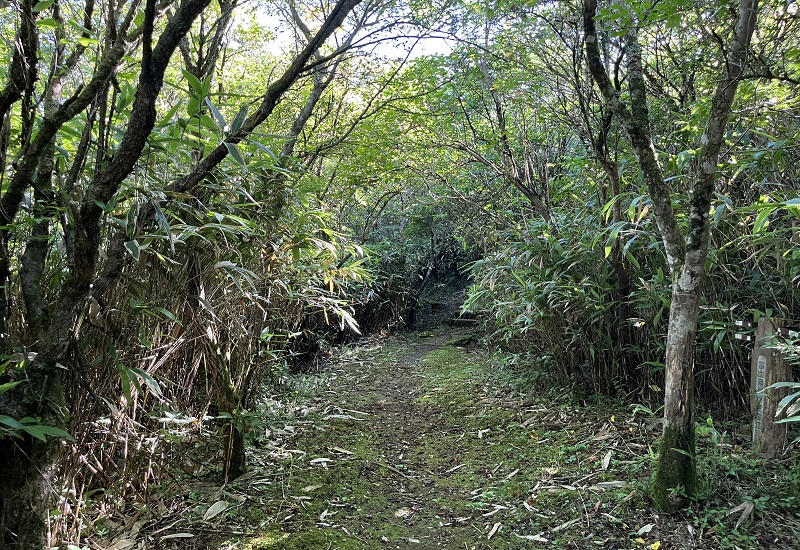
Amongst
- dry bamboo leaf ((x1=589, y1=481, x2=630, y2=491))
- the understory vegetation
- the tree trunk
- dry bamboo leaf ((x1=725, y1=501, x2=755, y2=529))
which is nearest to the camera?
the understory vegetation

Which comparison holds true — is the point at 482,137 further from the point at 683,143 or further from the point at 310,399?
the point at 310,399

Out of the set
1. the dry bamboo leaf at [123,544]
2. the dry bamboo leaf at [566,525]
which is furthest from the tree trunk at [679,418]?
the dry bamboo leaf at [123,544]

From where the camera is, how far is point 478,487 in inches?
96.4

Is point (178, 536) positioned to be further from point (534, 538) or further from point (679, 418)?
point (679, 418)

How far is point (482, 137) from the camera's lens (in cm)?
440

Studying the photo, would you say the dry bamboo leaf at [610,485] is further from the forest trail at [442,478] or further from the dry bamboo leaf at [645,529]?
the dry bamboo leaf at [645,529]

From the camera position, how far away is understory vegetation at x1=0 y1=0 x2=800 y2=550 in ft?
4.49

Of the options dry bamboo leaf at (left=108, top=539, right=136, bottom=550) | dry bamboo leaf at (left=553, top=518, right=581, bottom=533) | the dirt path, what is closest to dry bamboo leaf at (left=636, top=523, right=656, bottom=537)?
the dirt path

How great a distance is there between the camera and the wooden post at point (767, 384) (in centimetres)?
207

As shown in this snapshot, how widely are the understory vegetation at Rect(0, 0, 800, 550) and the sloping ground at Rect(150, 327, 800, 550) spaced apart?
0.6 inches

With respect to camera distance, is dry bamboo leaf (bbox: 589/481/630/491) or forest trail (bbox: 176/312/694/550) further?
dry bamboo leaf (bbox: 589/481/630/491)

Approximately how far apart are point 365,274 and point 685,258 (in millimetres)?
2504

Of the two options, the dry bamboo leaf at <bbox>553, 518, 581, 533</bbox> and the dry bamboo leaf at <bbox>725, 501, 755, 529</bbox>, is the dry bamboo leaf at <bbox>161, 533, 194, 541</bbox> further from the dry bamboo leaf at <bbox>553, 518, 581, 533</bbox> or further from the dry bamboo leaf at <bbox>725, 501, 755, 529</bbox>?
the dry bamboo leaf at <bbox>725, 501, 755, 529</bbox>

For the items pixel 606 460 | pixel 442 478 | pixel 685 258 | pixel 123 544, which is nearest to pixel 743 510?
pixel 606 460
